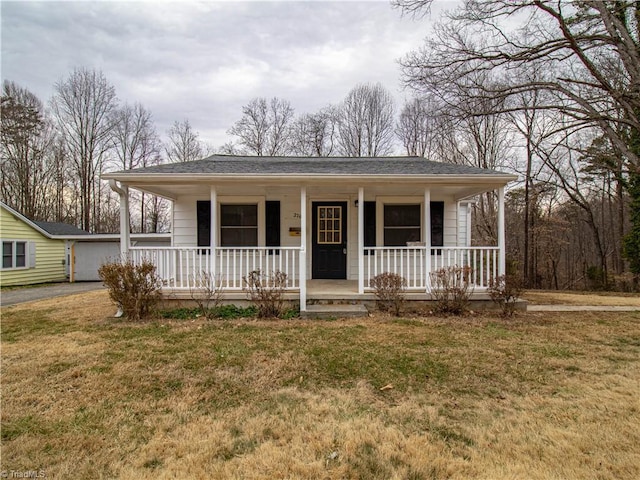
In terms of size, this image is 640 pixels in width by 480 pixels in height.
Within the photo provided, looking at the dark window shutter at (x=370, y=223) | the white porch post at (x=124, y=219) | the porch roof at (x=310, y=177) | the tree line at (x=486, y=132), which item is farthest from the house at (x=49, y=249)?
the dark window shutter at (x=370, y=223)

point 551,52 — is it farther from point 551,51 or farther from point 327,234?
point 327,234

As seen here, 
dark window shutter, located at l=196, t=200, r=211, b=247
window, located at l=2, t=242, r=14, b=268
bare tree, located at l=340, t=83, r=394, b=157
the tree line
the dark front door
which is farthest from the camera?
bare tree, located at l=340, t=83, r=394, b=157

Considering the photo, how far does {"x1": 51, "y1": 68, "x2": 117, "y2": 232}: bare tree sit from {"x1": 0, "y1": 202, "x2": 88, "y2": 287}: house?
5.15 meters

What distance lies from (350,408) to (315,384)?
61cm

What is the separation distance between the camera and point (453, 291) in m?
6.56

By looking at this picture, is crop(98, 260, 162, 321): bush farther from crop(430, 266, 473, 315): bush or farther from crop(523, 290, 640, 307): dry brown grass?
crop(523, 290, 640, 307): dry brown grass

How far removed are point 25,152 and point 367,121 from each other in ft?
64.4

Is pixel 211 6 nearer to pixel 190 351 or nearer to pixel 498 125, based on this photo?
pixel 190 351

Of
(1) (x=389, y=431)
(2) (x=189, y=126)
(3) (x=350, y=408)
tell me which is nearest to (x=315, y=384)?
(3) (x=350, y=408)

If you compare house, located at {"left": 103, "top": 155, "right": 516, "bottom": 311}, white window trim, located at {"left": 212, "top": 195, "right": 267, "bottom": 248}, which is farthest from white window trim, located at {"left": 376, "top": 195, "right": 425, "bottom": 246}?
white window trim, located at {"left": 212, "top": 195, "right": 267, "bottom": 248}

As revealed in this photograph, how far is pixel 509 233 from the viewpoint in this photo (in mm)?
20484

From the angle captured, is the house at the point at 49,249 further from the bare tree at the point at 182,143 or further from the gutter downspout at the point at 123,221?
the gutter downspout at the point at 123,221

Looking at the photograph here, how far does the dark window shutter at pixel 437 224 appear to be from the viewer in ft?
27.9

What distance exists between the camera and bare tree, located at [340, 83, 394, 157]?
2153 cm
